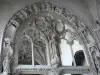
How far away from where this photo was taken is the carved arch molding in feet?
18.6

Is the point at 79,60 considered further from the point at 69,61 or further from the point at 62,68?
the point at 62,68

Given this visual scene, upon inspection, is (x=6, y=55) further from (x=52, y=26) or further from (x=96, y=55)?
(x=96, y=55)

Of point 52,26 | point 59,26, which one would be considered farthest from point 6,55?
point 59,26

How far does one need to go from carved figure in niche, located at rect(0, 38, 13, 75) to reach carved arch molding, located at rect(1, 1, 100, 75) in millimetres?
171

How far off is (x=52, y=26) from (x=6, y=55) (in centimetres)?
209

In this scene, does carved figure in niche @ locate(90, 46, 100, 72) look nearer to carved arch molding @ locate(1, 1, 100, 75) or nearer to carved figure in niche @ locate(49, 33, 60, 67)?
carved arch molding @ locate(1, 1, 100, 75)

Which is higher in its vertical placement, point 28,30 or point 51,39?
point 28,30

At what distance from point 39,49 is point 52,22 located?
1.14 m

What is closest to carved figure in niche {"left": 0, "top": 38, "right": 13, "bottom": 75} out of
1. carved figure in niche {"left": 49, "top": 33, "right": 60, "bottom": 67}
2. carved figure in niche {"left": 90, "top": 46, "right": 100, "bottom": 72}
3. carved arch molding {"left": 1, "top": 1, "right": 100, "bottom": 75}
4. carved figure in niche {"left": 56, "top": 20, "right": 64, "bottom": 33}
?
carved arch molding {"left": 1, "top": 1, "right": 100, "bottom": 75}

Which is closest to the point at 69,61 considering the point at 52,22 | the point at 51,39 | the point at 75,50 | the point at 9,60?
the point at 75,50

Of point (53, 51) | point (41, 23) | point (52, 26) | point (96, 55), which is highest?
point (41, 23)

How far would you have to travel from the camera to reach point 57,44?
233 inches

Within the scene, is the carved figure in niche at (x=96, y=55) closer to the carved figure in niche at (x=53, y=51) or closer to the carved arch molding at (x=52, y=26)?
the carved arch molding at (x=52, y=26)

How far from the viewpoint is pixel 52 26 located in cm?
630
